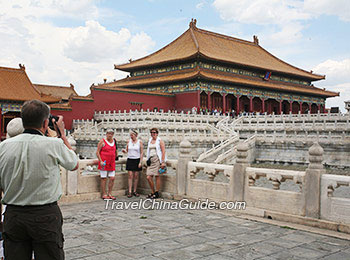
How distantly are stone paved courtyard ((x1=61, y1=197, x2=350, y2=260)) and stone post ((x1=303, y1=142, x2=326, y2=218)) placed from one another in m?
0.60

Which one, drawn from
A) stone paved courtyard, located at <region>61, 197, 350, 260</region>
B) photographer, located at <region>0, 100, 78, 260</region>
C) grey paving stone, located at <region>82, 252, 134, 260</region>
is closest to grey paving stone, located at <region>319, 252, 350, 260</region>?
stone paved courtyard, located at <region>61, 197, 350, 260</region>

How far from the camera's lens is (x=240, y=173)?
307 inches

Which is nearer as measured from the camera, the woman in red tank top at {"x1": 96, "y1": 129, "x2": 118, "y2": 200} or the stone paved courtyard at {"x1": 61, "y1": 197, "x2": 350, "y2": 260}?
the stone paved courtyard at {"x1": 61, "y1": 197, "x2": 350, "y2": 260}

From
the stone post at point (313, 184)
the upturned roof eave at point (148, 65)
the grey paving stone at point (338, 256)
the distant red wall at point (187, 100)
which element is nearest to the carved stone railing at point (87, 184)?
the stone post at point (313, 184)

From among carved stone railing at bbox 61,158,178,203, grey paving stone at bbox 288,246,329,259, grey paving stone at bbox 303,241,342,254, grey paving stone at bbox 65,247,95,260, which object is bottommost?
grey paving stone at bbox 65,247,95,260

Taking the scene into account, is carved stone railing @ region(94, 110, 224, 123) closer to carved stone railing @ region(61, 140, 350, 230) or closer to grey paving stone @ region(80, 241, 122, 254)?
carved stone railing @ region(61, 140, 350, 230)

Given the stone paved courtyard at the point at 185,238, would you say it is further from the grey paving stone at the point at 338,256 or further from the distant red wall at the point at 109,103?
the distant red wall at the point at 109,103

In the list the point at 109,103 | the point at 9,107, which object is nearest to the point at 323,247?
the point at 9,107

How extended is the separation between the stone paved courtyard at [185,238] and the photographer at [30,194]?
1972mm

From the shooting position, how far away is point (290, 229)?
253 inches

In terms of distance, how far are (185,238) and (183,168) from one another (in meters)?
3.29

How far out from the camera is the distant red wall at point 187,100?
33.8 metres

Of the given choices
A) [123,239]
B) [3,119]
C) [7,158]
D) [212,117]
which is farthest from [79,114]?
[7,158]

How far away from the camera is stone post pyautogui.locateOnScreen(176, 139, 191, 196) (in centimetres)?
895
